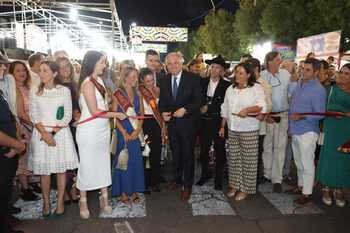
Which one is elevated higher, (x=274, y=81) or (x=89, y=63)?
(x=89, y=63)

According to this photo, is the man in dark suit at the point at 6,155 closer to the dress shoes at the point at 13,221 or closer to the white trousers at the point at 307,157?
the dress shoes at the point at 13,221

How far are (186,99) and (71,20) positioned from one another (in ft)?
38.4

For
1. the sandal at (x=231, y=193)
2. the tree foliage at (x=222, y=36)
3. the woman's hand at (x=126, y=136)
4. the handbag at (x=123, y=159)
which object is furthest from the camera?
the tree foliage at (x=222, y=36)

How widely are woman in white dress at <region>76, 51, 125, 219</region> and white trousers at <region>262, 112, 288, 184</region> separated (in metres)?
2.74

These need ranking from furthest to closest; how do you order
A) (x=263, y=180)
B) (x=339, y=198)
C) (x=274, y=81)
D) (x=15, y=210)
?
(x=263, y=180) → (x=274, y=81) → (x=339, y=198) → (x=15, y=210)

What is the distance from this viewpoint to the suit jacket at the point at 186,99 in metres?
5.34

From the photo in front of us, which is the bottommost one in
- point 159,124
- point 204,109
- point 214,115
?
point 159,124

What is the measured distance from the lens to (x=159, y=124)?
18.2 feet

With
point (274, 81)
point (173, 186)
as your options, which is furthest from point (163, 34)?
point (173, 186)

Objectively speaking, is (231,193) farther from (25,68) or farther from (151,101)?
(25,68)

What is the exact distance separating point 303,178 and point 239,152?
1.03 meters

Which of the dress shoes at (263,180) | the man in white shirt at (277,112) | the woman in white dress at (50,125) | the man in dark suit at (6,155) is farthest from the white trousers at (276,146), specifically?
the man in dark suit at (6,155)

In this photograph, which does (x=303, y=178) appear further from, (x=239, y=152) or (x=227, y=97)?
(x=227, y=97)

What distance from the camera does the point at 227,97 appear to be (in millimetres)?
5391
